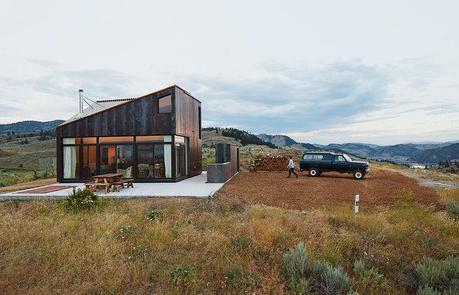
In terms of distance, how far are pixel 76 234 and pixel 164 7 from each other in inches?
620

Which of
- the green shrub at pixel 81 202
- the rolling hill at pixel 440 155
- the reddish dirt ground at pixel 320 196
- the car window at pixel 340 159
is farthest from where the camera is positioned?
the rolling hill at pixel 440 155

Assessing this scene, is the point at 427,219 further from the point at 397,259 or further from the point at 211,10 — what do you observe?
the point at 211,10

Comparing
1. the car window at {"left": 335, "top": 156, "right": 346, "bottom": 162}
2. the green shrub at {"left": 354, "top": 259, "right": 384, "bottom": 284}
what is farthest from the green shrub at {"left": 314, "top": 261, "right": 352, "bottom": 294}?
the car window at {"left": 335, "top": 156, "right": 346, "bottom": 162}

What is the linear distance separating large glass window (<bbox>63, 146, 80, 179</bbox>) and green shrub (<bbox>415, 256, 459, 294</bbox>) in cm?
1774

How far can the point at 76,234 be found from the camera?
878cm

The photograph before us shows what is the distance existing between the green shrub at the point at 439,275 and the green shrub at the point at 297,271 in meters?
2.18

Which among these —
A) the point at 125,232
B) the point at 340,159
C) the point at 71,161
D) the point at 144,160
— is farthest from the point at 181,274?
the point at 340,159

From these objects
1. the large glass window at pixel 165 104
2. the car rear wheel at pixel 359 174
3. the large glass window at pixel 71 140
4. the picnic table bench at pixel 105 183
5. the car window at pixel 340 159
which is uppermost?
the large glass window at pixel 165 104

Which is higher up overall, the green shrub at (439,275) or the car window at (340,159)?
the car window at (340,159)

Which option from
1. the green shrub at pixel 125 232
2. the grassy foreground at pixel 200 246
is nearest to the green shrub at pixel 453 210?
the grassy foreground at pixel 200 246

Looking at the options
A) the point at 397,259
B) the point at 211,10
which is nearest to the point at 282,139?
the point at 211,10

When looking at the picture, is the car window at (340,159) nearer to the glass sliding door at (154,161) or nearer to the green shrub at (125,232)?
the glass sliding door at (154,161)

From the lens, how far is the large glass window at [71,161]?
1892 centimetres

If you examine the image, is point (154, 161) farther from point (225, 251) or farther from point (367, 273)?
point (367, 273)
